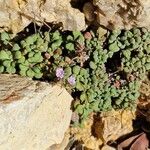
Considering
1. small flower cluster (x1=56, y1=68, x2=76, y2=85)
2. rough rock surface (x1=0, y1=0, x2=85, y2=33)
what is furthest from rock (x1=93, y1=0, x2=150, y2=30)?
small flower cluster (x1=56, y1=68, x2=76, y2=85)

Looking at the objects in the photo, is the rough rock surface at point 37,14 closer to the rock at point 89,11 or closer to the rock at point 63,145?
the rock at point 89,11

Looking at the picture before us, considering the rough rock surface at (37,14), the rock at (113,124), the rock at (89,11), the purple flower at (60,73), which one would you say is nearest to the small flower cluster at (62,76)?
the purple flower at (60,73)

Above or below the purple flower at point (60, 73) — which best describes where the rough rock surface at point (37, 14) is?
above

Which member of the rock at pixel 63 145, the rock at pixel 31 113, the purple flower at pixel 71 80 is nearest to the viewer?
the rock at pixel 31 113

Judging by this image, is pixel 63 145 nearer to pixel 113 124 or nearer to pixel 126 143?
pixel 113 124

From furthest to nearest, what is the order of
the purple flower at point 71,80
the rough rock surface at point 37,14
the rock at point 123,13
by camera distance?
the purple flower at point 71,80 < the rough rock surface at point 37,14 < the rock at point 123,13

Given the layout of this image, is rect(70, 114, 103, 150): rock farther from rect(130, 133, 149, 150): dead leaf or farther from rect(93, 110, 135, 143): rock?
rect(130, 133, 149, 150): dead leaf

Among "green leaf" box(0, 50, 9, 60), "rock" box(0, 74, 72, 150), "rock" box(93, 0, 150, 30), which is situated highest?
"rock" box(93, 0, 150, 30)
